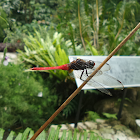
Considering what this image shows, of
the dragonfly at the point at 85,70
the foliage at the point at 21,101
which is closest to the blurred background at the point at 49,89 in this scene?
the foliage at the point at 21,101

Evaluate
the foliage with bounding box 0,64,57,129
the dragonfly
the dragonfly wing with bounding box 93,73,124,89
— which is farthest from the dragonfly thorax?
the foliage with bounding box 0,64,57,129

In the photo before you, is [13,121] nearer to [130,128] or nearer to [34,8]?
[130,128]

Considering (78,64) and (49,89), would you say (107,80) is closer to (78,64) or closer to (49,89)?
(78,64)

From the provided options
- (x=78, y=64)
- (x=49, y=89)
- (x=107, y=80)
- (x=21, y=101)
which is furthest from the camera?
(x=49, y=89)

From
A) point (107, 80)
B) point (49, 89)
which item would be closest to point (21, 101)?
point (49, 89)

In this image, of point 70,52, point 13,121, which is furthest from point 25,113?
point 70,52

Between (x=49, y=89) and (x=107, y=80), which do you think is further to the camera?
(x=49, y=89)

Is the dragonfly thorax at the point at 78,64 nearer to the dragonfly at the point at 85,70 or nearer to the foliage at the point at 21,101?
the dragonfly at the point at 85,70

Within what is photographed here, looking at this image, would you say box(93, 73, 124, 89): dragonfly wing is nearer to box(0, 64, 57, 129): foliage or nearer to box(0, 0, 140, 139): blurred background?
box(0, 0, 140, 139): blurred background
